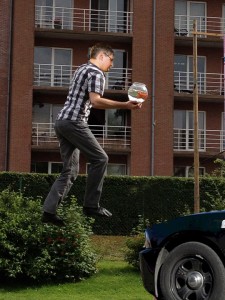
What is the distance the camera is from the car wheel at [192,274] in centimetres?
595

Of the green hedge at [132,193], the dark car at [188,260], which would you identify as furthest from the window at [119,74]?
the dark car at [188,260]

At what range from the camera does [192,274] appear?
20.0ft

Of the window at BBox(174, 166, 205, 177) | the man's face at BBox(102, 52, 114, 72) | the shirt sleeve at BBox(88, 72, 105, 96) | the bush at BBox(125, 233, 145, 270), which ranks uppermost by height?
the man's face at BBox(102, 52, 114, 72)

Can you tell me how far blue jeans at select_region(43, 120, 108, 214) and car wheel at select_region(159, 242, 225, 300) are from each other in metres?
1.19

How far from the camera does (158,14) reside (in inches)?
1223

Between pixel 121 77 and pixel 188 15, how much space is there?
519cm

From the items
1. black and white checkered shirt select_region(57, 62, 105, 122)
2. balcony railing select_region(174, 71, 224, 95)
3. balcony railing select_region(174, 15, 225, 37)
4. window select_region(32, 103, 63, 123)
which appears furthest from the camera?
balcony railing select_region(174, 15, 225, 37)

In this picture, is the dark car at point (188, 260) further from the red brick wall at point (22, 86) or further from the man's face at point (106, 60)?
the red brick wall at point (22, 86)

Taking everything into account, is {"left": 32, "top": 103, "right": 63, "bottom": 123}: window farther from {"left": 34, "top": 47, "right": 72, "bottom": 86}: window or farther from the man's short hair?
the man's short hair

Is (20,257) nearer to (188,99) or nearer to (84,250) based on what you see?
(84,250)

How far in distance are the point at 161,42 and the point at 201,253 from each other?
25.9 m

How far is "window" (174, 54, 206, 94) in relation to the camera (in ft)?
105

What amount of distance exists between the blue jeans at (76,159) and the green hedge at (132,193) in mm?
14201

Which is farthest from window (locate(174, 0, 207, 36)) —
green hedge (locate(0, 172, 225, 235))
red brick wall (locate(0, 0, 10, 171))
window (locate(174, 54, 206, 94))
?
green hedge (locate(0, 172, 225, 235))
